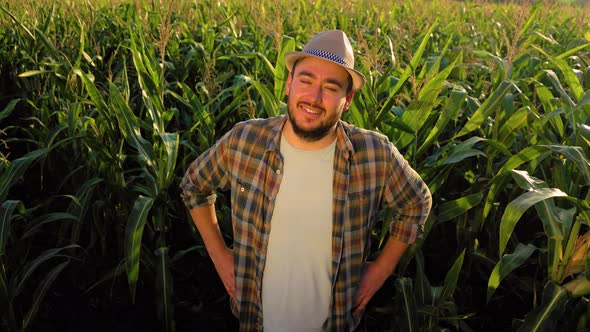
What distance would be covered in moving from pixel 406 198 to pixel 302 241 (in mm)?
377

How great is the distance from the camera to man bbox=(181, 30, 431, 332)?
176 centimetres

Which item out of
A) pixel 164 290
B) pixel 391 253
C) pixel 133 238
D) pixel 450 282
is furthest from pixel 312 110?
pixel 164 290

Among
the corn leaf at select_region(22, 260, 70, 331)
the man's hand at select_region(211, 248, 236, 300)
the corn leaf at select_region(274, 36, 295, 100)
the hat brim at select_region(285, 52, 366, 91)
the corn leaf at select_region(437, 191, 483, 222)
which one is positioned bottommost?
the corn leaf at select_region(22, 260, 70, 331)

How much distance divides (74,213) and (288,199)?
1.15m

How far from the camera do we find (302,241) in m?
1.79

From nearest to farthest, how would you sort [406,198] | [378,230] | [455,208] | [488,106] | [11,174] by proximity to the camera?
[406,198] < [11,174] < [455,208] < [488,106] < [378,230]

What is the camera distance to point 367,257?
240cm

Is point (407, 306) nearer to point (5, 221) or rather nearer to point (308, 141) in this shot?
point (308, 141)

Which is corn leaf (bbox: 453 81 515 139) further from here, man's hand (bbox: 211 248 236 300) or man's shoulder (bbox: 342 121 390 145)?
man's hand (bbox: 211 248 236 300)

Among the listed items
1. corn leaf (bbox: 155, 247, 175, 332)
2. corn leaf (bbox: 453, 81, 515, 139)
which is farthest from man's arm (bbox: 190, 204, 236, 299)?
corn leaf (bbox: 453, 81, 515, 139)

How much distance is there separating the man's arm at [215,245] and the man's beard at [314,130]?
525 mm

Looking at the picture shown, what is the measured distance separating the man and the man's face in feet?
0.11

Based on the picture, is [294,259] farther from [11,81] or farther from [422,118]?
[11,81]

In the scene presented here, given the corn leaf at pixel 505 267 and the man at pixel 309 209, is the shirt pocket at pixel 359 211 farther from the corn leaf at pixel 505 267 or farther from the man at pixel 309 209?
the corn leaf at pixel 505 267
